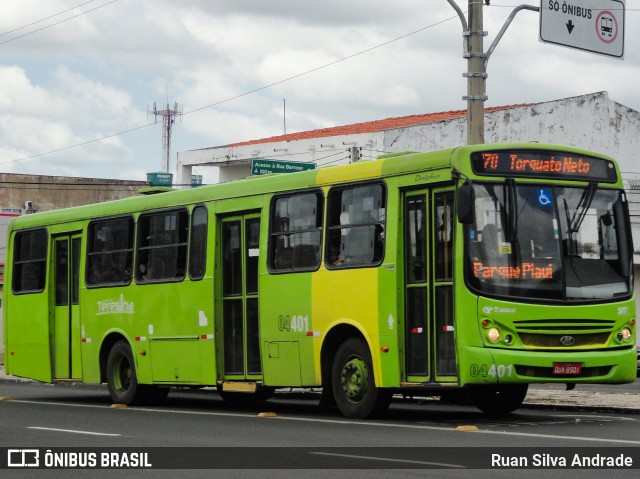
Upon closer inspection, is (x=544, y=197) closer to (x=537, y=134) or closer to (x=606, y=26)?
(x=606, y=26)

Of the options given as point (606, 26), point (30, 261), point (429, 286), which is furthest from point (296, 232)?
point (30, 261)

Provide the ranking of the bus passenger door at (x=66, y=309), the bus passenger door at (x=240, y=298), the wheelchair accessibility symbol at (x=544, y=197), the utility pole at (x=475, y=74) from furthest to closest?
the bus passenger door at (x=66, y=309) → the utility pole at (x=475, y=74) → the bus passenger door at (x=240, y=298) → the wheelchair accessibility symbol at (x=544, y=197)

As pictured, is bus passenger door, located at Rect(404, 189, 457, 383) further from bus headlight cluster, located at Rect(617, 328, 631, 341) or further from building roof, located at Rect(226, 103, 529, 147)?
building roof, located at Rect(226, 103, 529, 147)

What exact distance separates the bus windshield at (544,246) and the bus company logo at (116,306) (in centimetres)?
753

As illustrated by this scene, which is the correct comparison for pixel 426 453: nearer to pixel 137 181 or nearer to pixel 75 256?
pixel 75 256

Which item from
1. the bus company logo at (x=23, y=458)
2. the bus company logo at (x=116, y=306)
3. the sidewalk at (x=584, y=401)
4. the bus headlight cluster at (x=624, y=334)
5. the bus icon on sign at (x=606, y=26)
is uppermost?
the bus icon on sign at (x=606, y=26)

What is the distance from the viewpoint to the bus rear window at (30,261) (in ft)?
76.0

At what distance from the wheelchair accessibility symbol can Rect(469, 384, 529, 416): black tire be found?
8.48 feet

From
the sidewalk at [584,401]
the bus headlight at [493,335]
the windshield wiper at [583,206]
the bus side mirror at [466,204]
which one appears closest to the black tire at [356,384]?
the bus headlight at [493,335]

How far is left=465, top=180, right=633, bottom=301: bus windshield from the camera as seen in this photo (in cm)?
1500

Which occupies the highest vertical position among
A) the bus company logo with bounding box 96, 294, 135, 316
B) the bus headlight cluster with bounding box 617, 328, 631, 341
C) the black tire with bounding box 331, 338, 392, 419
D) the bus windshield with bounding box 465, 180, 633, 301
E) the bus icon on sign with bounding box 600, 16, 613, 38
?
the bus icon on sign with bounding box 600, 16, 613, 38

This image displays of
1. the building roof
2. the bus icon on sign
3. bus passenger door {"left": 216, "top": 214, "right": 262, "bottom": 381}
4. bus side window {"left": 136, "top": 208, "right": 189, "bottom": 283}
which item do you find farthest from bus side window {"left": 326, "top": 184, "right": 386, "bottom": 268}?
the building roof

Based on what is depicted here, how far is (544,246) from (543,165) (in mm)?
1029

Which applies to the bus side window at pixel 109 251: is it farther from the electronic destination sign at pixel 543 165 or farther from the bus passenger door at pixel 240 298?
the electronic destination sign at pixel 543 165
